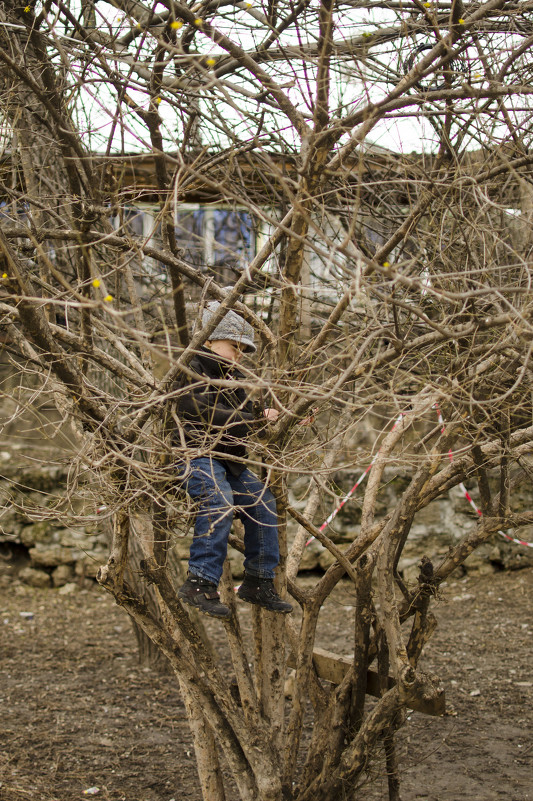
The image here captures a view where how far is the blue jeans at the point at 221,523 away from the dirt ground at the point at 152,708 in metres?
0.52

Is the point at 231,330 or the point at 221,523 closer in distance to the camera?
the point at 221,523

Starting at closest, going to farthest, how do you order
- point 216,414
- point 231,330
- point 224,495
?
point 224,495 → point 216,414 → point 231,330

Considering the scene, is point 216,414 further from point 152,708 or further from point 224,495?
point 152,708

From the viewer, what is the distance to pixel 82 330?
2.66 metres

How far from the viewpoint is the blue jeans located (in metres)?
2.78

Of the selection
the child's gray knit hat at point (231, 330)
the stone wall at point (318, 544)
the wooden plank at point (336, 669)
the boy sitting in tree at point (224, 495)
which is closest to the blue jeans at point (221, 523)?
the boy sitting in tree at point (224, 495)

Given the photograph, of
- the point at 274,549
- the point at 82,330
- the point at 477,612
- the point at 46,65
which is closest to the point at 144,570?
the point at 274,549

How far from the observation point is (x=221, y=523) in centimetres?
291

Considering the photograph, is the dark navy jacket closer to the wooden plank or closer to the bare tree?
the bare tree

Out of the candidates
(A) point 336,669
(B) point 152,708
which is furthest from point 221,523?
(B) point 152,708

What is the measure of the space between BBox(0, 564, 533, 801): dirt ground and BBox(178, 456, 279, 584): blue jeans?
0.52 m

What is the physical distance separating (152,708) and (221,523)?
272cm

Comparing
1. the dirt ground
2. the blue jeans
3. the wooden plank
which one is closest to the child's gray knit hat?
the blue jeans

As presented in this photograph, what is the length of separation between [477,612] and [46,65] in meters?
5.58
